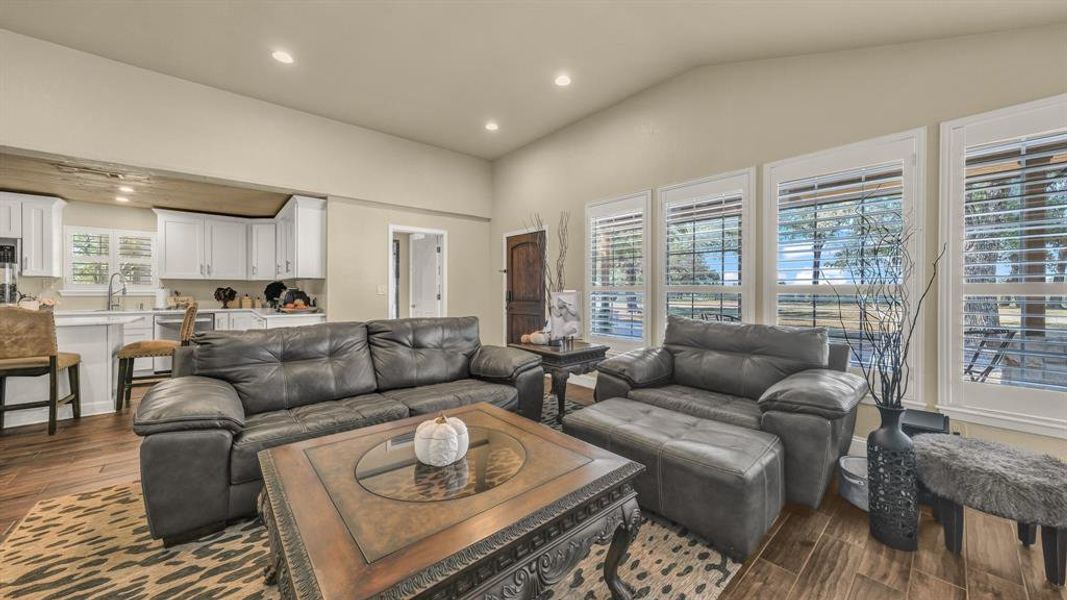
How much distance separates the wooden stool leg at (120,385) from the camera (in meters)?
3.88

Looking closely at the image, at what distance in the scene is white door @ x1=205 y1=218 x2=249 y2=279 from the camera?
6.57 metres

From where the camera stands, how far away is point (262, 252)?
22.3ft

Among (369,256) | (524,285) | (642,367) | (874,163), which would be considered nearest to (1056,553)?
(642,367)

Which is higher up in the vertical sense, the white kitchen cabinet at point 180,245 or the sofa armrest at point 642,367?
the white kitchen cabinet at point 180,245

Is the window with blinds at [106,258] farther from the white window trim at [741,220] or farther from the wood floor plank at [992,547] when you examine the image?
the wood floor plank at [992,547]

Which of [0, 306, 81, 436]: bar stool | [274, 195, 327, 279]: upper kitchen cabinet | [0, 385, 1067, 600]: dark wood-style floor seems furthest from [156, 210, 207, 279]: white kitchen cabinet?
[0, 385, 1067, 600]: dark wood-style floor

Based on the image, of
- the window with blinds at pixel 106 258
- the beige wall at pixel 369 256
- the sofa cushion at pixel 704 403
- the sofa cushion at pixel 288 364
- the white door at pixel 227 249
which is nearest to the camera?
the sofa cushion at pixel 704 403

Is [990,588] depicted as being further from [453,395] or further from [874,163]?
[453,395]

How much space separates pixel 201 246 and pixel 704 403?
310 inches

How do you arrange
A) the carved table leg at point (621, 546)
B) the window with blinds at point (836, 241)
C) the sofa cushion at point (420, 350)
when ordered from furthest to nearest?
the sofa cushion at point (420, 350) < the window with blinds at point (836, 241) < the carved table leg at point (621, 546)

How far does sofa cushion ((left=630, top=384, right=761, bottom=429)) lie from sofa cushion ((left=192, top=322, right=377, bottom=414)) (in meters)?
2.06

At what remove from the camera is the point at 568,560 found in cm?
127

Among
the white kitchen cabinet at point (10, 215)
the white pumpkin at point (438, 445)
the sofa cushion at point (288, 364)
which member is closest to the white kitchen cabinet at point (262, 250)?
the white kitchen cabinet at point (10, 215)

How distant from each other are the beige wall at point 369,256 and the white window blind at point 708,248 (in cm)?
326
